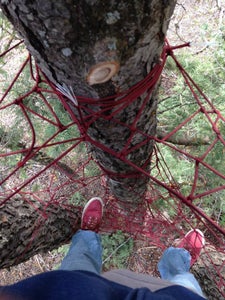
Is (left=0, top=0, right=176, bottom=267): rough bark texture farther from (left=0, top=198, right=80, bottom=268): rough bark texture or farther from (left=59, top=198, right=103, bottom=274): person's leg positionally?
(left=59, top=198, right=103, bottom=274): person's leg

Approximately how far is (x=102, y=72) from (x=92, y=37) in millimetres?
82

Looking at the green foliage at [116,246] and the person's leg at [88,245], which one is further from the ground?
the person's leg at [88,245]

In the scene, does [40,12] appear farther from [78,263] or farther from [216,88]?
[216,88]

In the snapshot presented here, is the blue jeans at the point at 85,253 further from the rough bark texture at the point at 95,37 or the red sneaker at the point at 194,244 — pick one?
the rough bark texture at the point at 95,37

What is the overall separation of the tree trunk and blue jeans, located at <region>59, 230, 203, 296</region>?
0.96 meters

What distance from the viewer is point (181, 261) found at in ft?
5.37

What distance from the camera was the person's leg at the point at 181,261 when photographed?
1.55m

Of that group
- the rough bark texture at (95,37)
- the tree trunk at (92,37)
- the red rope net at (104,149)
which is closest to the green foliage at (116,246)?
the red rope net at (104,149)

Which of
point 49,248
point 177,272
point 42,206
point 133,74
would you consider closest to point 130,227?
point 177,272

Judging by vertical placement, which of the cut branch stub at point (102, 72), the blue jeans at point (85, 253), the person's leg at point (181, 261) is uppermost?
the cut branch stub at point (102, 72)

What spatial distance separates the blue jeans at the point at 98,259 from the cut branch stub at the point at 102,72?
975mm

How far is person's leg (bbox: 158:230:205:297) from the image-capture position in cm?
155

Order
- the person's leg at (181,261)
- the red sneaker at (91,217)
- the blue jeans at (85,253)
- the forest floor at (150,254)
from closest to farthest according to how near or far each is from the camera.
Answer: the blue jeans at (85,253) < the person's leg at (181,261) < the red sneaker at (91,217) < the forest floor at (150,254)

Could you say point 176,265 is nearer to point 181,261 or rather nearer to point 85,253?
point 181,261
